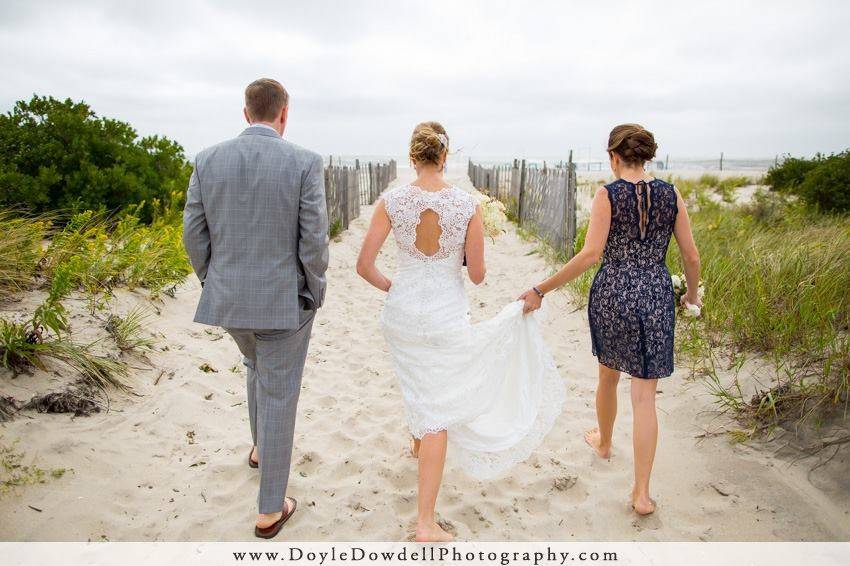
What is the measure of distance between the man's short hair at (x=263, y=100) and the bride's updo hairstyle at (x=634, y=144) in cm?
162

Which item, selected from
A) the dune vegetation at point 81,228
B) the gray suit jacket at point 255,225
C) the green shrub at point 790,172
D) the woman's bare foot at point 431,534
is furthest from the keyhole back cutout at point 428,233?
the green shrub at point 790,172

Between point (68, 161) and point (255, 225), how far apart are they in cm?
628

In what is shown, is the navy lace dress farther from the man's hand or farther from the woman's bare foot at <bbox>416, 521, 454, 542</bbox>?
the woman's bare foot at <bbox>416, 521, 454, 542</bbox>

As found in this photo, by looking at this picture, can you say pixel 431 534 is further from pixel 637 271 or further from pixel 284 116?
pixel 284 116

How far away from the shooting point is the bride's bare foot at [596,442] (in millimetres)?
3311

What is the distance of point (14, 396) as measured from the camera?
326 cm

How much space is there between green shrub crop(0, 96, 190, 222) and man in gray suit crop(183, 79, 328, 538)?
5091mm

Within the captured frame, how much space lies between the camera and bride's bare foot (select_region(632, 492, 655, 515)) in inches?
108

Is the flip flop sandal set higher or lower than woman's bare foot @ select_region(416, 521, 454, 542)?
lower

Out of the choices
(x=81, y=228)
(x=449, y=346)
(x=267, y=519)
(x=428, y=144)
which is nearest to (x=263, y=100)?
(x=428, y=144)

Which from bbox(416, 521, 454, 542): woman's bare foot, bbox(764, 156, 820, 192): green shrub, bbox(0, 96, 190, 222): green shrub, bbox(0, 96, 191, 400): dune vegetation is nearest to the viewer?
bbox(416, 521, 454, 542): woman's bare foot

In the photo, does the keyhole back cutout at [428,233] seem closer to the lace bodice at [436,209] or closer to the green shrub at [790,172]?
the lace bodice at [436,209]

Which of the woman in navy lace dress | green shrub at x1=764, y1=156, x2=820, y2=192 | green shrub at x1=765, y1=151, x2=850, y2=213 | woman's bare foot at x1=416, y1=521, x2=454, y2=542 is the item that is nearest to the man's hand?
the woman in navy lace dress

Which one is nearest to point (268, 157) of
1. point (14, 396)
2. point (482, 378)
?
point (482, 378)
